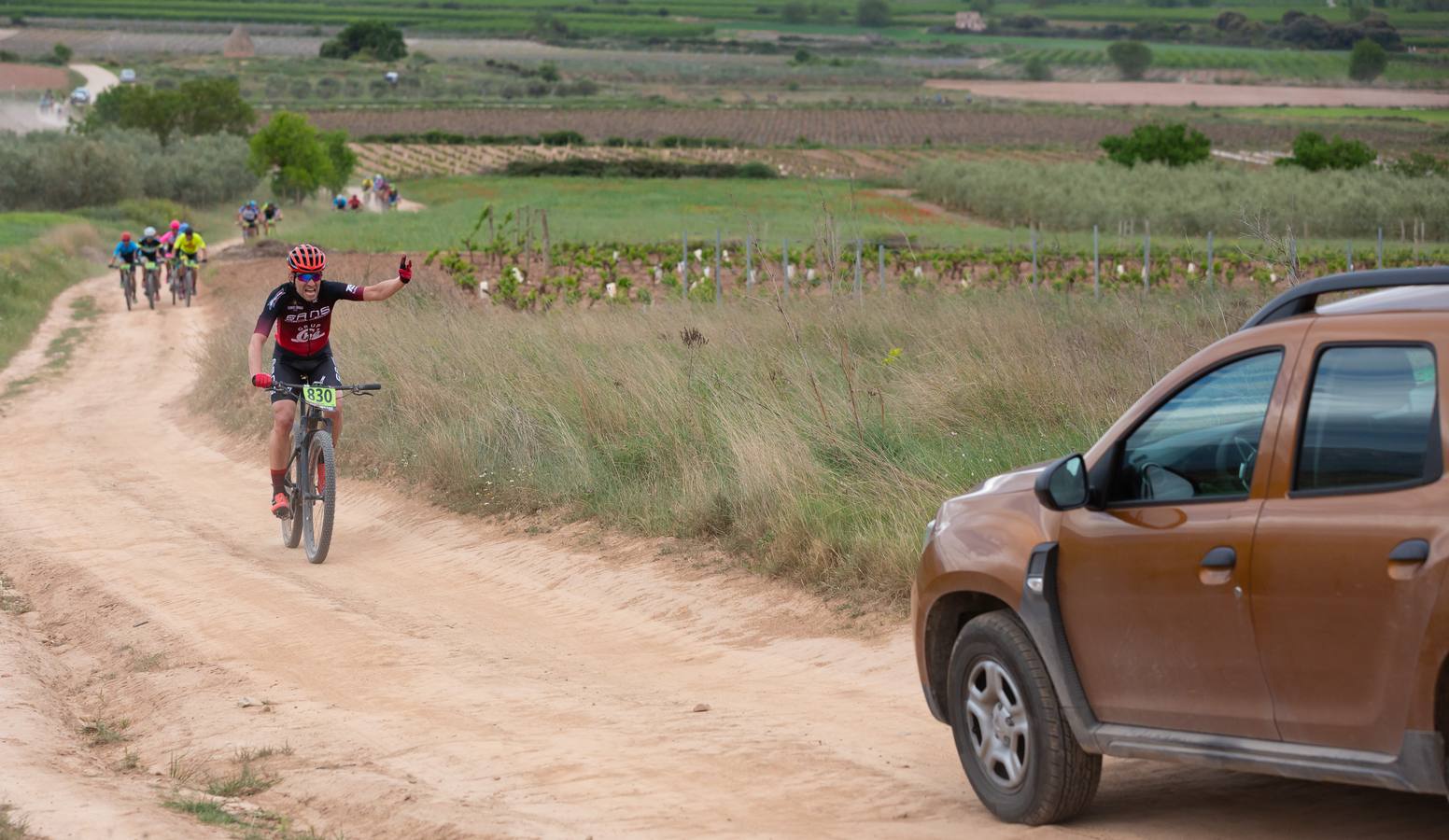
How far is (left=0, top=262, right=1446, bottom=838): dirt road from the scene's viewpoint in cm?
633

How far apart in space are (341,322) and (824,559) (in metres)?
12.5

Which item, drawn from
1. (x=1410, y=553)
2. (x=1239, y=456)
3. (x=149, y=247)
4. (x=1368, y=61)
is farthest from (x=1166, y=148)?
(x=1410, y=553)

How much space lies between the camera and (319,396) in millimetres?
12297

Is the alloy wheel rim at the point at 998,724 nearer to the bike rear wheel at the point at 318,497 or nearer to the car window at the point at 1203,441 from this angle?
the car window at the point at 1203,441

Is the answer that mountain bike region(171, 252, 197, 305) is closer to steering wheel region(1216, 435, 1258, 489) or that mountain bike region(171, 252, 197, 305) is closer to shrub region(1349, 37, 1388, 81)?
steering wheel region(1216, 435, 1258, 489)

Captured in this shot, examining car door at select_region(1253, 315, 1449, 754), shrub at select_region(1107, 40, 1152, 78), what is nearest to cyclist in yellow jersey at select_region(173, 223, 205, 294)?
car door at select_region(1253, 315, 1449, 754)

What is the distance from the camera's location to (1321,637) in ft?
15.9

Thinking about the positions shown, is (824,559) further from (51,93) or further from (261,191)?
(51,93)

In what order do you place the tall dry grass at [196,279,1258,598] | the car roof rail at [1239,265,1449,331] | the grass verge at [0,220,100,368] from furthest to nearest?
1. the grass verge at [0,220,100,368]
2. the tall dry grass at [196,279,1258,598]
3. the car roof rail at [1239,265,1449,331]

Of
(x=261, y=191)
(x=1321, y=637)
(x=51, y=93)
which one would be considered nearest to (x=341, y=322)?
(x=1321, y=637)

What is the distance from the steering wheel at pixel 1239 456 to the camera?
5172mm

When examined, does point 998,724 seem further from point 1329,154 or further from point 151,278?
point 1329,154

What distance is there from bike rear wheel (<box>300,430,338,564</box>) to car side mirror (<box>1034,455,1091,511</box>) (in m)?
7.50

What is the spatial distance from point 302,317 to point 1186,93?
158 m
